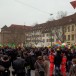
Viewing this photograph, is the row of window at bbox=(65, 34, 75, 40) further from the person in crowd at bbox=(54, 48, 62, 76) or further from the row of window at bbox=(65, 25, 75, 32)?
the person in crowd at bbox=(54, 48, 62, 76)

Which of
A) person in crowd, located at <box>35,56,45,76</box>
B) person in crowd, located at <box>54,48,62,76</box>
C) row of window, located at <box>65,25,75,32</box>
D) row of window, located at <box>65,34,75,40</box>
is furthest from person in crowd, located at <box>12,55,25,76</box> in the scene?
row of window, located at <box>65,34,75,40</box>

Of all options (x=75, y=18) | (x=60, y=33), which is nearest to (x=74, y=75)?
(x=60, y=33)

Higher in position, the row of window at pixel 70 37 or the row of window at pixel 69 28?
the row of window at pixel 69 28

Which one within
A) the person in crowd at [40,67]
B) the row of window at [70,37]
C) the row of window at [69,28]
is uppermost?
the row of window at [69,28]

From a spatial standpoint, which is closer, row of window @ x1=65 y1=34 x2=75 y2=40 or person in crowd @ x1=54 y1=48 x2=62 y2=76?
person in crowd @ x1=54 y1=48 x2=62 y2=76

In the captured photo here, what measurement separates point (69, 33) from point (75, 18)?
7.76m

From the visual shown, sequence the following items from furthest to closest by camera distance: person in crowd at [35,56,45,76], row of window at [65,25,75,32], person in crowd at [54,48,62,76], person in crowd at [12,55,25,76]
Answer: row of window at [65,25,75,32] < person in crowd at [54,48,62,76] < person in crowd at [12,55,25,76] < person in crowd at [35,56,45,76]

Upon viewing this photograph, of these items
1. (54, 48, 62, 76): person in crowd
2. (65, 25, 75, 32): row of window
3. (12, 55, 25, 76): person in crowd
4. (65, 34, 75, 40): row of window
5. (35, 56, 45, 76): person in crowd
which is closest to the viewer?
(35, 56, 45, 76): person in crowd

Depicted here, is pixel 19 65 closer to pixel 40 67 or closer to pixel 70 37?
pixel 40 67

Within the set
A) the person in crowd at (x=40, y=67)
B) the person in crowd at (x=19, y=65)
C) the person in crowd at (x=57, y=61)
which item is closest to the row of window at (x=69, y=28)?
the person in crowd at (x=57, y=61)

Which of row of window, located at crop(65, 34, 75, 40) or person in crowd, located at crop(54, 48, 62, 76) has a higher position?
row of window, located at crop(65, 34, 75, 40)

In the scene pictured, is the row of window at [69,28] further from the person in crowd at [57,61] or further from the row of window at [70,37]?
the person in crowd at [57,61]

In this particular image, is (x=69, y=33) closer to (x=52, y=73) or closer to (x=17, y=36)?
(x=17, y=36)

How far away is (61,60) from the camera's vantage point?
48.9 ft
